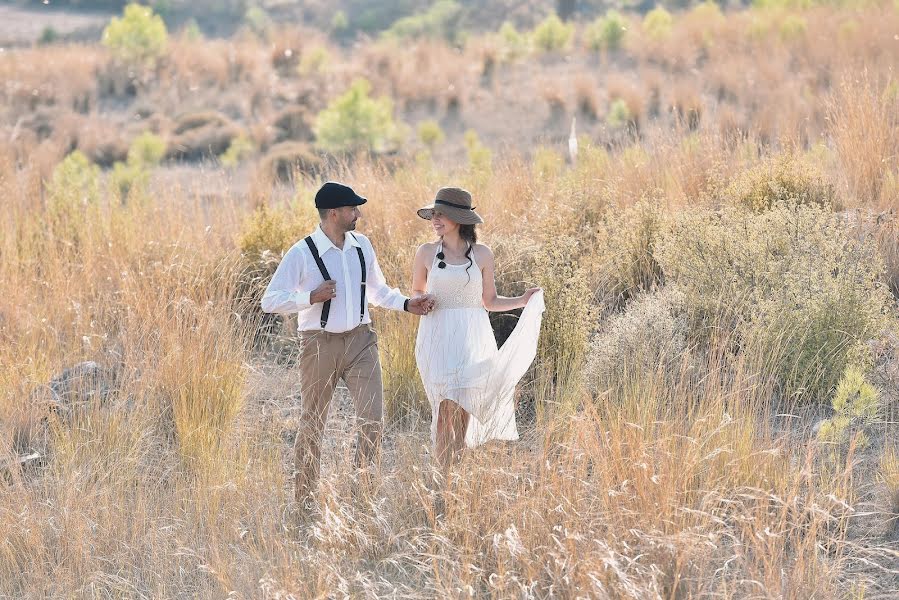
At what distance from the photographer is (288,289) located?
541 centimetres

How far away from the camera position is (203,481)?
5.82 metres

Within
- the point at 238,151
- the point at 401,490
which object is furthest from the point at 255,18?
the point at 401,490

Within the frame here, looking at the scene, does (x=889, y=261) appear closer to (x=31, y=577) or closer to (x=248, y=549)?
(x=248, y=549)

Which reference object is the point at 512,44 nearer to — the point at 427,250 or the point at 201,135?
the point at 201,135

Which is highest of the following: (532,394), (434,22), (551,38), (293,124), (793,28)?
(434,22)

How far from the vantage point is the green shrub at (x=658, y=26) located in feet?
73.1

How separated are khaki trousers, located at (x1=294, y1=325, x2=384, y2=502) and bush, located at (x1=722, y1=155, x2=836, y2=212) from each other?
3.76m

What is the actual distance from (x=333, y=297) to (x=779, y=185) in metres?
4.14

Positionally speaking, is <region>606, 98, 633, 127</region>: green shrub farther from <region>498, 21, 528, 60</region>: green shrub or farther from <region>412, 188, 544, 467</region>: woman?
<region>412, 188, 544, 467</region>: woman

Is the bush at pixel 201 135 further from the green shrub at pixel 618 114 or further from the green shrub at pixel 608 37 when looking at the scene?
the green shrub at pixel 608 37

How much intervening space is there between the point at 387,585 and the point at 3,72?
20.2 meters

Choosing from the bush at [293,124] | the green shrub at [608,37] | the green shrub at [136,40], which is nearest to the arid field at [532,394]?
the bush at [293,124]

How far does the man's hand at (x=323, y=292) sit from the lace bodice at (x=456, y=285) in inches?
20.3

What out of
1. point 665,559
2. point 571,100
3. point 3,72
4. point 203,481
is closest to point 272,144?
point 571,100
